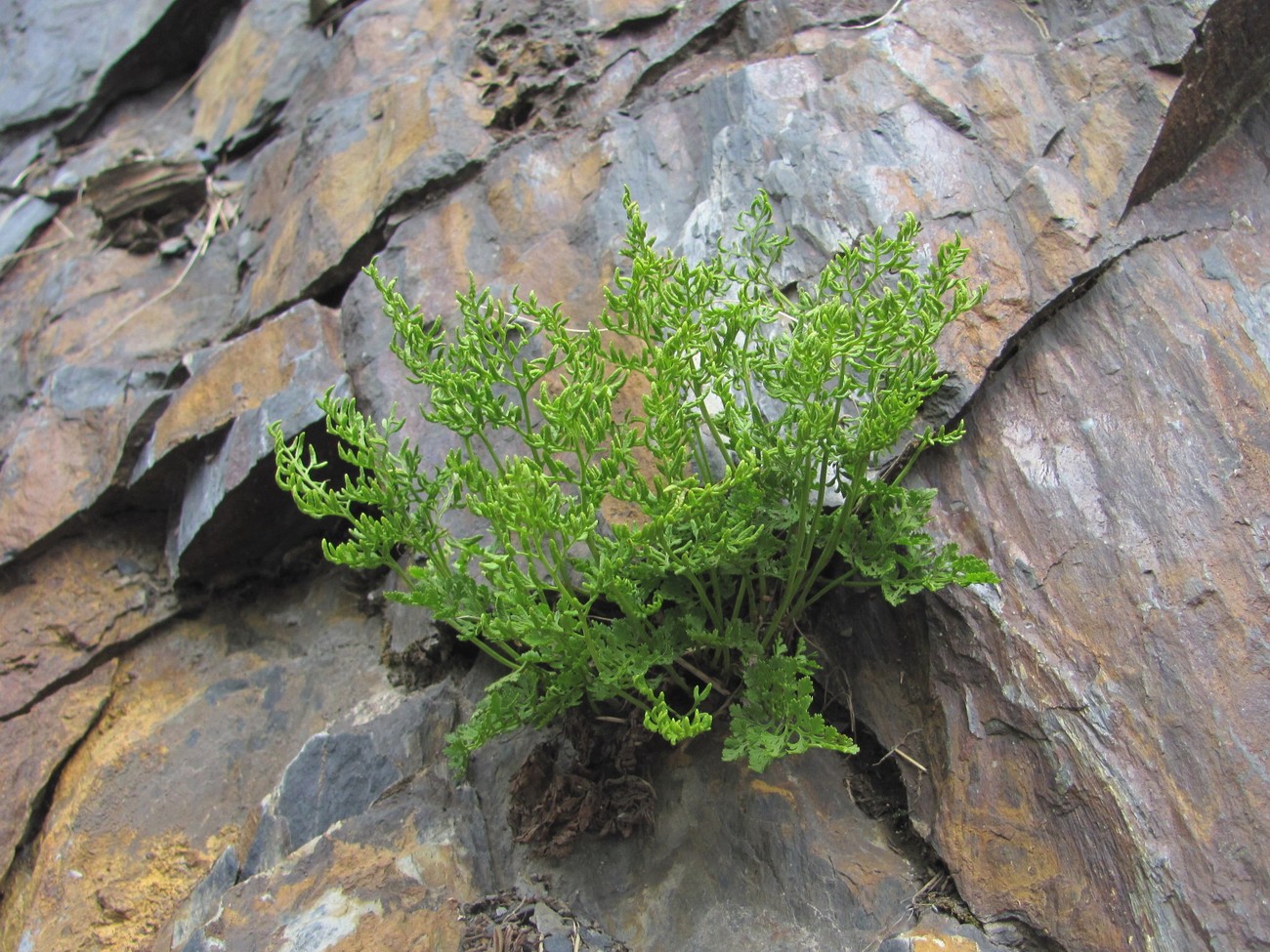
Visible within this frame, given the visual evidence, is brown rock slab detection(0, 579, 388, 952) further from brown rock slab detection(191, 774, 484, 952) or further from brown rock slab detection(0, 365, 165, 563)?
brown rock slab detection(0, 365, 165, 563)

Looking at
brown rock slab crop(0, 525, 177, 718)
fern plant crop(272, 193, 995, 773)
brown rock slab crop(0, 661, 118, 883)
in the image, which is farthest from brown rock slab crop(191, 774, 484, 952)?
brown rock slab crop(0, 525, 177, 718)

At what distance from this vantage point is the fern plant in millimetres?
2717

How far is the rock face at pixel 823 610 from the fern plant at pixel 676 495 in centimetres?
47

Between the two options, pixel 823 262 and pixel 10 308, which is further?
pixel 10 308

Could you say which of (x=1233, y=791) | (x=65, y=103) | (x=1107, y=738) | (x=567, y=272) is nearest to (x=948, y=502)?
(x=1107, y=738)

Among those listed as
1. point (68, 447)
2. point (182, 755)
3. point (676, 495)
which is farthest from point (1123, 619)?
point (68, 447)

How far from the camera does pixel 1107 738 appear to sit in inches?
118

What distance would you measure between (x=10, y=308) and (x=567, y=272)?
154 inches

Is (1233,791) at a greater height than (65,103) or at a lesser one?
lesser

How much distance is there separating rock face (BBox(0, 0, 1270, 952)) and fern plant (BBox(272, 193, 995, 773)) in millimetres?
473

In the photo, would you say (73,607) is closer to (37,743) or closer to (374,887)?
(37,743)

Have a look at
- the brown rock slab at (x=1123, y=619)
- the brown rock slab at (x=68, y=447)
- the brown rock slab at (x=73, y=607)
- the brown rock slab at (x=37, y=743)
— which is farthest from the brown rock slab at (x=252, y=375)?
the brown rock slab at (x=1123, y=619)

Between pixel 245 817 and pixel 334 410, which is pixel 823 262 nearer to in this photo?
pixel 334 410

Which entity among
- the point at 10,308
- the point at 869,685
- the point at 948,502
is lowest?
the point at 869,685
